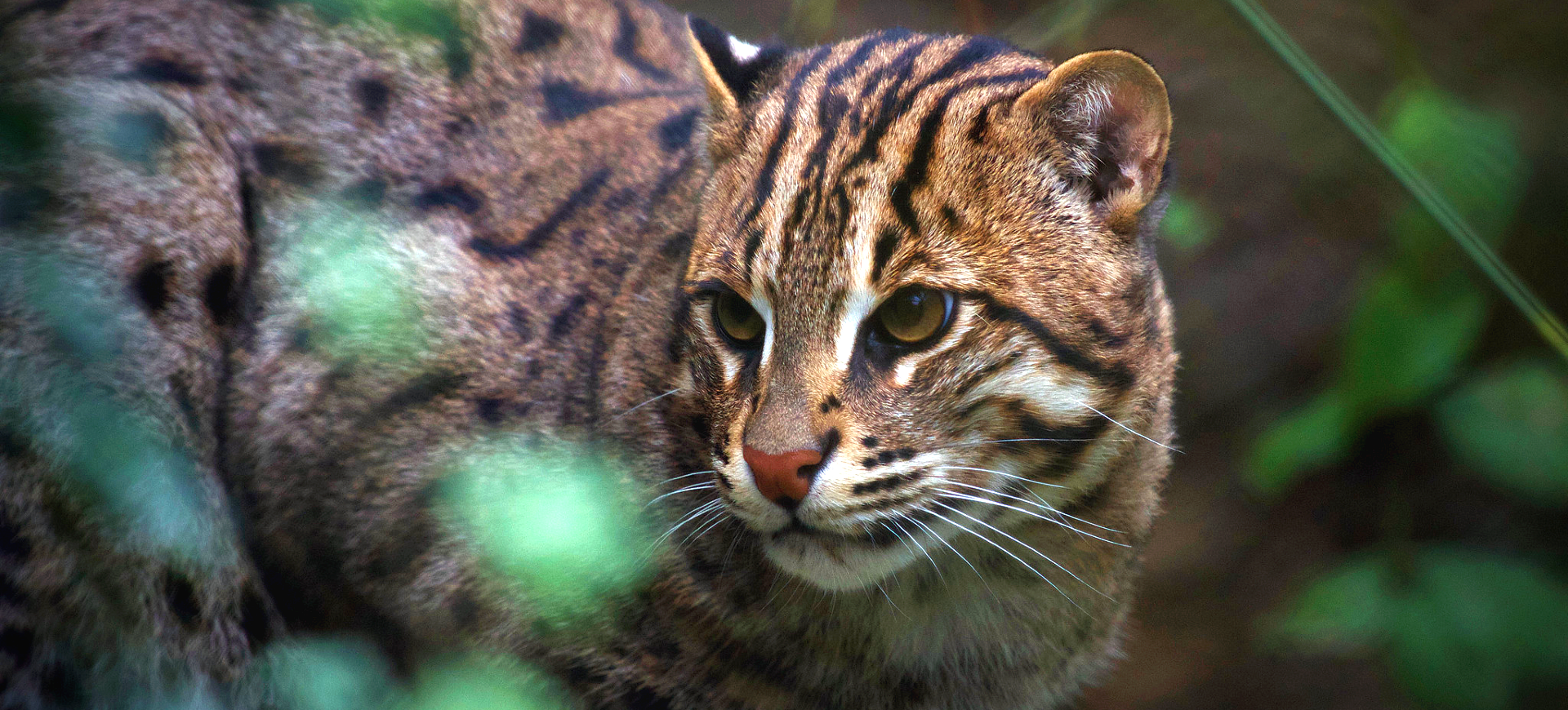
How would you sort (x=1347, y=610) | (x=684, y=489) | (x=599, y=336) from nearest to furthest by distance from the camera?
1. (x=684, y=489)
2. (x=599, y=336)
3. (x=1347, y=610)

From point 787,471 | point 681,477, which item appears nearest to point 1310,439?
point 681,477

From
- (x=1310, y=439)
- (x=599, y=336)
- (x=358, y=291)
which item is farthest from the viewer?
(x=1310, y=439)

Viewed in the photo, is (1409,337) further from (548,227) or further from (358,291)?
(358,291)

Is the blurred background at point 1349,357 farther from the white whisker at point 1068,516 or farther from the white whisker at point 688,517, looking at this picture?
the white whisker at point 688,517

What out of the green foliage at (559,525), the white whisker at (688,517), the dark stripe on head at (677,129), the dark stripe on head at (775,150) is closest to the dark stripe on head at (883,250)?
the dark stripe on head at (775,150)

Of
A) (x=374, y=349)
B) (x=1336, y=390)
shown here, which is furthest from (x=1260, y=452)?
(x=374, y=349)

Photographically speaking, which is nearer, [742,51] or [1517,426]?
[742,51]
